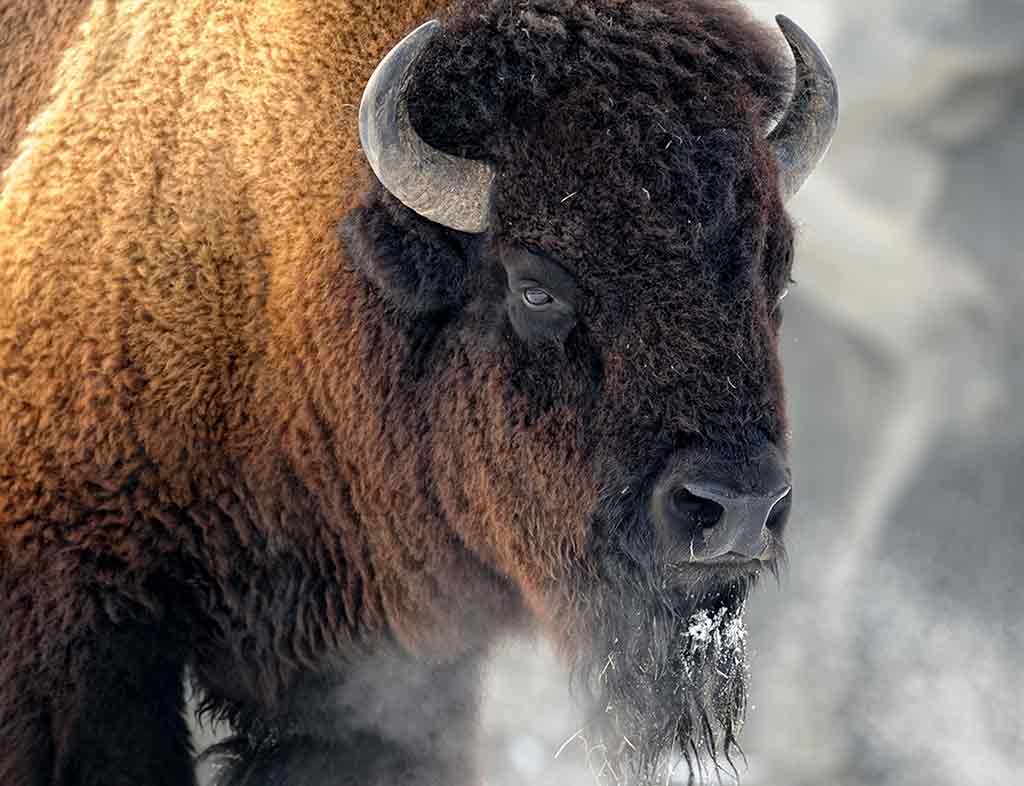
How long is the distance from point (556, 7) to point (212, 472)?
128 centimetres

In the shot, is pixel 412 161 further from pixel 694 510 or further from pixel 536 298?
pixel 694 510

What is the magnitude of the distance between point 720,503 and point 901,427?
368 centimetres

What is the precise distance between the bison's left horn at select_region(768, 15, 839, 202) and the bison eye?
66 cm

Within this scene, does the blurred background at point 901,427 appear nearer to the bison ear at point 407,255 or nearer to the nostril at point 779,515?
the bison ear at point 407,255

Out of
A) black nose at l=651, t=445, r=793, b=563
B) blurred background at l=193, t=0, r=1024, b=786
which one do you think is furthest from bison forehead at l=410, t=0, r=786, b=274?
blurred background at l=193, t=0, r=1024, b=786

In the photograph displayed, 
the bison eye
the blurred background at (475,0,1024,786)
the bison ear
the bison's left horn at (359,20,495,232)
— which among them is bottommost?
the blurred background at (475,0,1024,786)

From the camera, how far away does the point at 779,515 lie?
3.13 meters

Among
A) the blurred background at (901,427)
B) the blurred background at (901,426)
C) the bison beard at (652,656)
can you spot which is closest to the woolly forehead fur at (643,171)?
the bison beard at (652,656)

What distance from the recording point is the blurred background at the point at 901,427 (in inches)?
243

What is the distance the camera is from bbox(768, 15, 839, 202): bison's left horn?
11.7 ft

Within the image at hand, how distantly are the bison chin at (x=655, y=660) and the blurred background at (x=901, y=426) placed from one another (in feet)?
8.52

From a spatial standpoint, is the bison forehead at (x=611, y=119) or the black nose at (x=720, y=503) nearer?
the black nose at (x=720, y=503)

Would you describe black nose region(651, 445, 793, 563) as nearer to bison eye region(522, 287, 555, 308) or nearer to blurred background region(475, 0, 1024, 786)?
bison eye region(522, 287, 555, 308)

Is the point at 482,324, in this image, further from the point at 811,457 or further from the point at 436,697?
the point at 811,457
